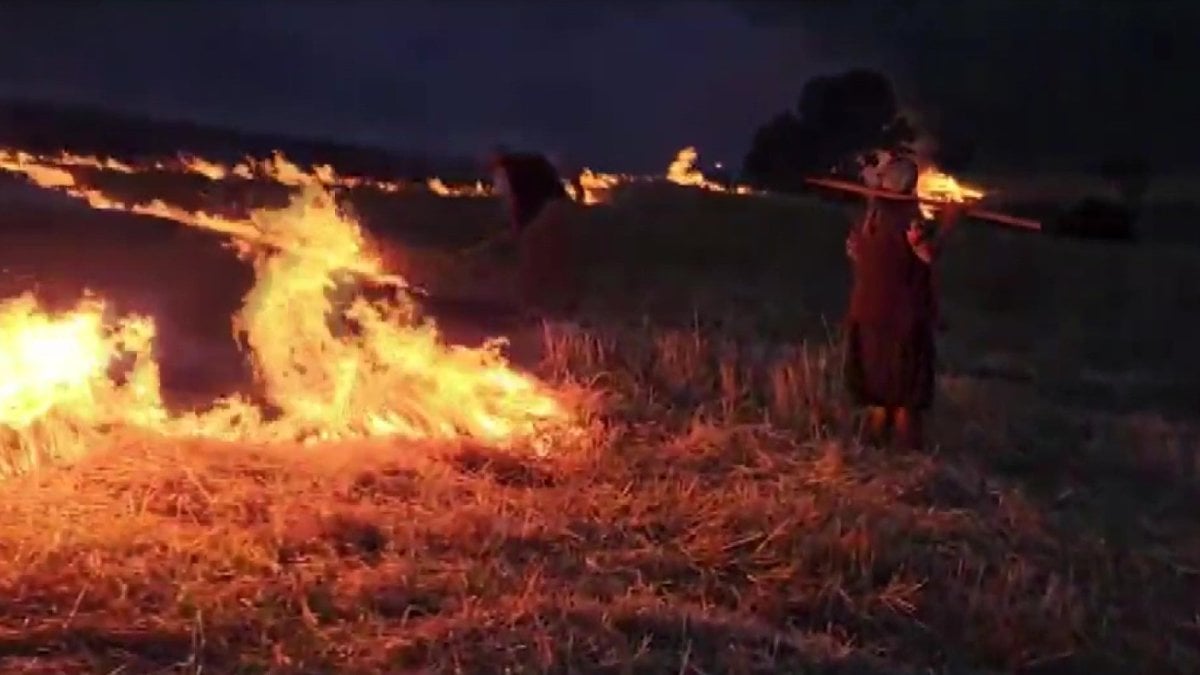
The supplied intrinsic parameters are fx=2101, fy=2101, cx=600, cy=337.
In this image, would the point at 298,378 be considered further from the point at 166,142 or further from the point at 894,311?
the point at 166,142

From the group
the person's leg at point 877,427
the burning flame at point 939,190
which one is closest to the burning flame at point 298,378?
the person's leg at point 877,427

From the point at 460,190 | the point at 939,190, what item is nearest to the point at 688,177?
the point at 460,190

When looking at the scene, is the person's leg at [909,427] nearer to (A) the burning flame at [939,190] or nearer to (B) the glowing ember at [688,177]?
(A) the burning flame at [939,190]

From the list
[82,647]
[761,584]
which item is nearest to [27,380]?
[82,647]

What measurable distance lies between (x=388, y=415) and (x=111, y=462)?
1.50 meters

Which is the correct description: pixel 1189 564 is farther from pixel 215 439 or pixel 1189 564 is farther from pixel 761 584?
pixel 215 439

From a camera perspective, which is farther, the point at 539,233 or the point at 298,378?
the point at 539,233

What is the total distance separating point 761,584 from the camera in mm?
7242

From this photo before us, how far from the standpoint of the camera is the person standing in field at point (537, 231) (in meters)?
16.5

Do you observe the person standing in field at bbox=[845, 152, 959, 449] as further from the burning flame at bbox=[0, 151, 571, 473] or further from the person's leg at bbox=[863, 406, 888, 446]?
the burning flame at bbox=[0, 151, 571, 473]

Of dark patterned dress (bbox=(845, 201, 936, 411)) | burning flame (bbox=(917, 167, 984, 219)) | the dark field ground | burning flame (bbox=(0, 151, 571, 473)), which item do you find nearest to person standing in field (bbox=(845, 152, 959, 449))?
dark patterned dress (bbox=(845, 201, 936, 411))

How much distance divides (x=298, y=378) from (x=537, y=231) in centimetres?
698

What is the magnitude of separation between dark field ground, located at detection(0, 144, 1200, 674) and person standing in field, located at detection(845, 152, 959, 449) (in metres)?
0.26

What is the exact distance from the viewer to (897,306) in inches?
392
